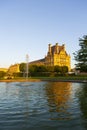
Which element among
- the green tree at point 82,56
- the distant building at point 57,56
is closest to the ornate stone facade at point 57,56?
the distant building at point 57,56

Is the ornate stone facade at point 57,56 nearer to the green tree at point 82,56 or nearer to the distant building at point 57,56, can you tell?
the distant building at point 57,56

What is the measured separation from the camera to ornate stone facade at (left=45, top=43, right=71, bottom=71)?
18512 cm

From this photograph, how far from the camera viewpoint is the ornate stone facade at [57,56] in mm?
185125

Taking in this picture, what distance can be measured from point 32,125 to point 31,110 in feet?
15.7

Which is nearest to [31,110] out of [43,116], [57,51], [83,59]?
[43,116]

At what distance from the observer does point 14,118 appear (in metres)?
15.7

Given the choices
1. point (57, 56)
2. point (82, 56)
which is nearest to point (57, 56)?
point (57, 56)

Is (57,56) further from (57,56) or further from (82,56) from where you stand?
(82,56)

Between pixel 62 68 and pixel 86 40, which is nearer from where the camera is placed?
pixel 86 40

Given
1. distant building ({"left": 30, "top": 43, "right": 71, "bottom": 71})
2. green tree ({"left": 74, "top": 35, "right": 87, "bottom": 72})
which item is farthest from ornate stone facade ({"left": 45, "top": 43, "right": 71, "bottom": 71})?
green tree ({"left": 74, "top": 35, "right": 87, "bottom": 72})

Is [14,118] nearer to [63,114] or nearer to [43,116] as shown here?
[43,116]

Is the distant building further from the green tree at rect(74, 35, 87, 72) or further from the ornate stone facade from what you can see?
the green tree at rect(74, 35, 87, 72)

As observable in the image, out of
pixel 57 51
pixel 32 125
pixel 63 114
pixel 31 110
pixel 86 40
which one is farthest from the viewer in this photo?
pixel 57 51

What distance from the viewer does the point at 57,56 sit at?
18512cm
